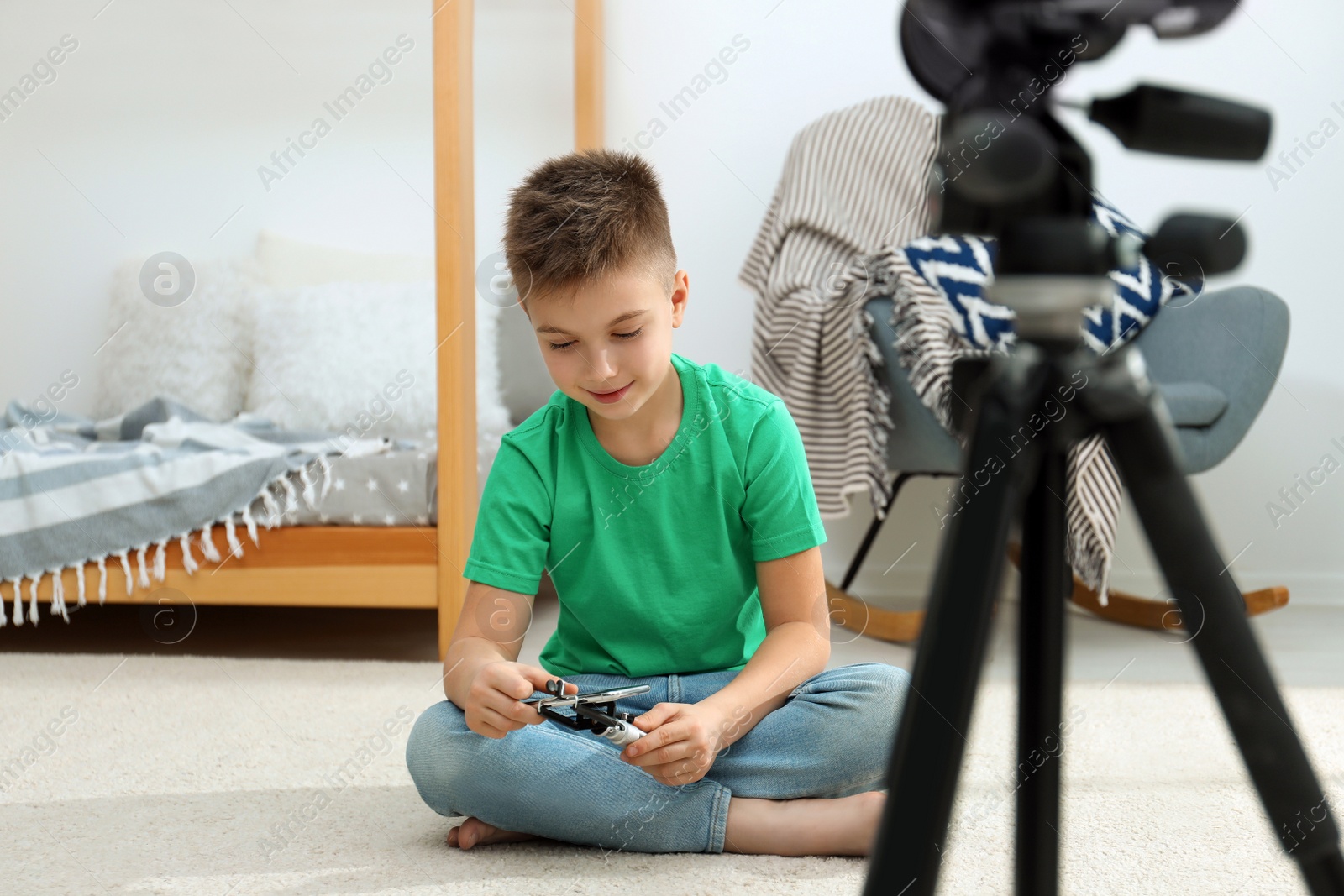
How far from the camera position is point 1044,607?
1.21ft

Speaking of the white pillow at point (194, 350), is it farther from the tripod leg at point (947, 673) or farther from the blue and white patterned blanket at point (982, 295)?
the tripod leg at point (947, 673)

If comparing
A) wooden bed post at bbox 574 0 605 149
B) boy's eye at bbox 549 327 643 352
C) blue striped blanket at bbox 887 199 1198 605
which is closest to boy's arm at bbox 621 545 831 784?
boy's eye at bbox 549 327 643 352

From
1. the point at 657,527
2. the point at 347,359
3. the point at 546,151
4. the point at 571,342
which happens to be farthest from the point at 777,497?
the point at 546,151

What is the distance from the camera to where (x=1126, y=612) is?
5.96 ft

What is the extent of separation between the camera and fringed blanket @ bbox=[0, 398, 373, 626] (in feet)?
5.02

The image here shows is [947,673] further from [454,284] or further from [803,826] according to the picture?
[454,284]

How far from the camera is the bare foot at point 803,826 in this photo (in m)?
0.81

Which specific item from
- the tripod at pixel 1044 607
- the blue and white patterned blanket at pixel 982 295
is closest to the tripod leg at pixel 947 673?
the tripod at pixel 1044 607

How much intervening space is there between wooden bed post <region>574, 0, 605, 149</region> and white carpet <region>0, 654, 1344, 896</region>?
3.69 ft

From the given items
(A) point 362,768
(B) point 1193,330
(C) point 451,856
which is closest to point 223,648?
(A) point 362,768

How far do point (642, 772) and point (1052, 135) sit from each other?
0.60m

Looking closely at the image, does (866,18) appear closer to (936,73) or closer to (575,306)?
(575,306)

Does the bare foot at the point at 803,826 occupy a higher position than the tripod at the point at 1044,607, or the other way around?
the tripod at the point at 1044,607

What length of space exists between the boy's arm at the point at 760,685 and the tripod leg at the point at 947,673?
399 millimetres
